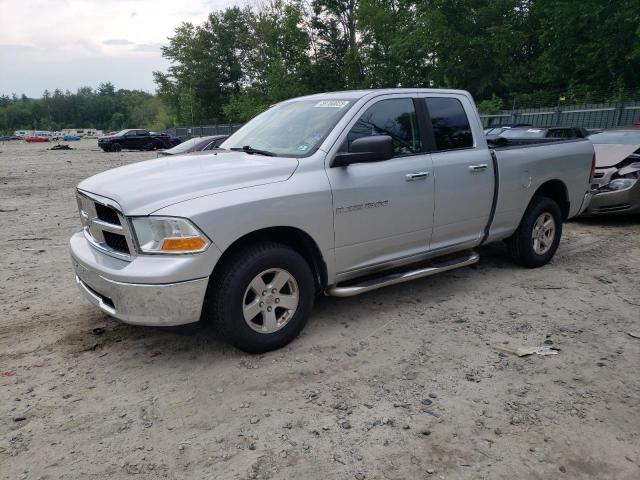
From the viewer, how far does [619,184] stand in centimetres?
790

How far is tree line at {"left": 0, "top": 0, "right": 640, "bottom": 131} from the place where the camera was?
27828 mm

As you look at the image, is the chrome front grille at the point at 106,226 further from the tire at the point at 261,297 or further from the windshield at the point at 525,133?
the windshield at the point at 525,133

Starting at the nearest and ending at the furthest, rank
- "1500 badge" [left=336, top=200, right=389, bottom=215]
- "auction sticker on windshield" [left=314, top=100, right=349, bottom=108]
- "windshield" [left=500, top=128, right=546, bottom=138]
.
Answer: "1500 badge" [left=336, top=200, right=389, bottom=215], "auction sticker on windshield" [left=314, top=100, right=349, bottom=108], "windshield" [left=500, top=128, right=546, bottom=138]

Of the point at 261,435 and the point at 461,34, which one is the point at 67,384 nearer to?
the point at 261,435

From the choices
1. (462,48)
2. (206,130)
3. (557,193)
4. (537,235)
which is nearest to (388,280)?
(537,235)

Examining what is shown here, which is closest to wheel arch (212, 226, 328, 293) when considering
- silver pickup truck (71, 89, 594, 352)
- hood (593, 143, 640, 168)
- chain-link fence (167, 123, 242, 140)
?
silver pickup truck (71, 89, 594, 352)

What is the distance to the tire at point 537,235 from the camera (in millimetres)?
5422

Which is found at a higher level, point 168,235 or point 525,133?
point 525,133

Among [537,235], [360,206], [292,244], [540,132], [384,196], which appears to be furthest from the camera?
[540,132]

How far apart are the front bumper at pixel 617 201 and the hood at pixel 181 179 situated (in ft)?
20.4

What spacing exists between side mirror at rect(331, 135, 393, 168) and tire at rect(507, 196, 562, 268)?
2386 millimetres

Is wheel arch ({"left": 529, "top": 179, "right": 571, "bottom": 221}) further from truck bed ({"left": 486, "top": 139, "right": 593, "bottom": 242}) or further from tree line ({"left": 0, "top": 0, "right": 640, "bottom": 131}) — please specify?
tree line ({"left": 0, "top": 0, "right": 640, "bottom": 131})

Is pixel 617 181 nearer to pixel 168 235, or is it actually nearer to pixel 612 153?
pixel 612 153

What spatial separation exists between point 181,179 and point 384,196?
162cm
